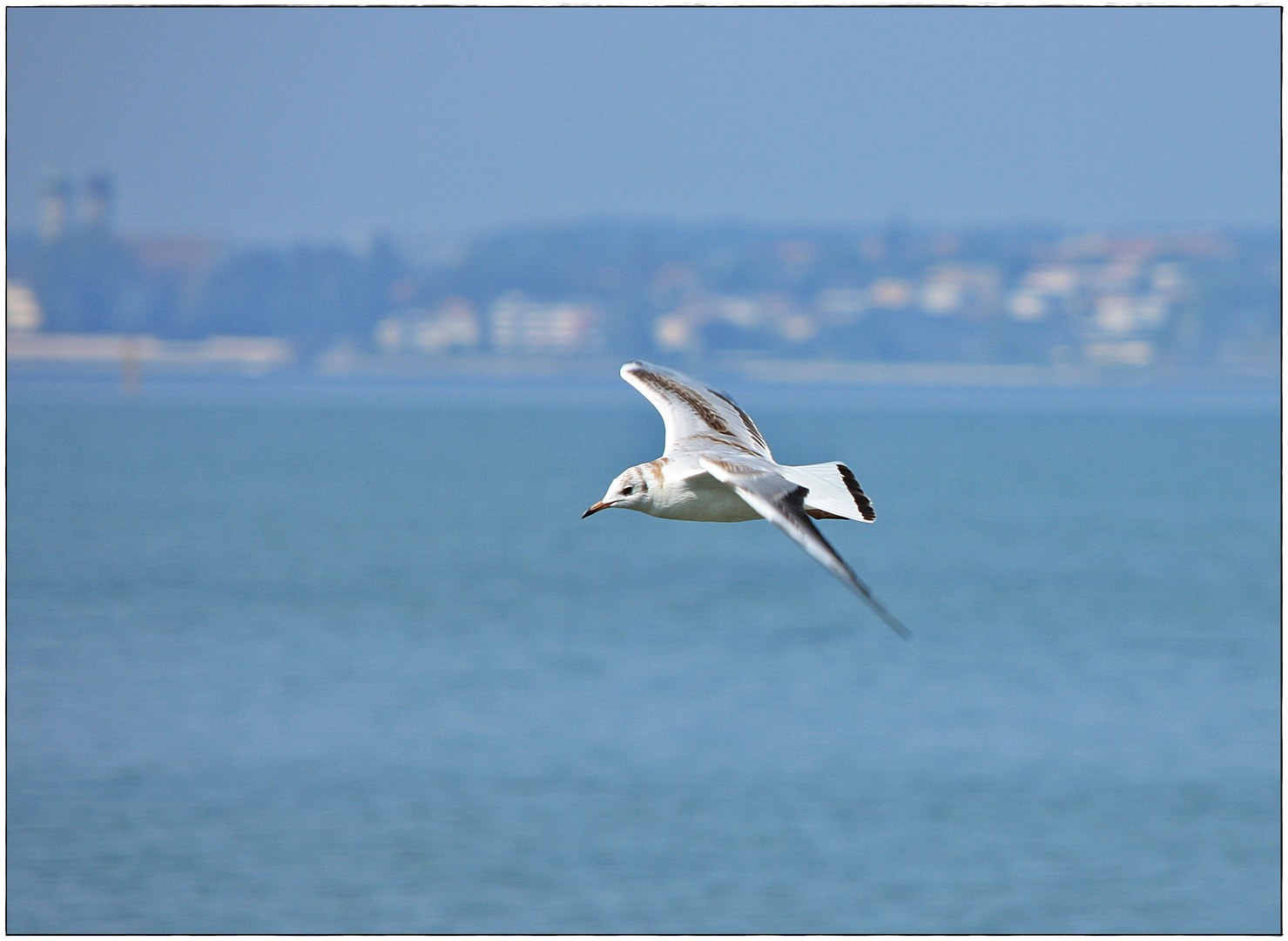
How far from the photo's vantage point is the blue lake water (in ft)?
74.1

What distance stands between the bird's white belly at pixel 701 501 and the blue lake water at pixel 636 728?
150cm

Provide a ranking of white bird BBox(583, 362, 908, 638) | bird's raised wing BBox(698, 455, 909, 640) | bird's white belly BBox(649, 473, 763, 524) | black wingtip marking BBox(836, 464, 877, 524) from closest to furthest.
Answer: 1. bird's raised wing BBox(698, 455, 909, 640)
2. white bird BBox(583, 362, 908, 638)
3. bird's white belly BBox(649, 473, 763, 524)
4. black wingtip marking BBox(836, 464, 877, 524)

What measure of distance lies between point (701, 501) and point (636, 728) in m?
21.9

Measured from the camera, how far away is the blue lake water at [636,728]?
2258cm

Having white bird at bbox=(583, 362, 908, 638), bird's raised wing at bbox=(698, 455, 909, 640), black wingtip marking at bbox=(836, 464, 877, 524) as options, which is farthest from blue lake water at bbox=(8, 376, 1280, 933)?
bird's raised wing at bbox=(698, 455, 909, 640)

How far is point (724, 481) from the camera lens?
25.8 feet

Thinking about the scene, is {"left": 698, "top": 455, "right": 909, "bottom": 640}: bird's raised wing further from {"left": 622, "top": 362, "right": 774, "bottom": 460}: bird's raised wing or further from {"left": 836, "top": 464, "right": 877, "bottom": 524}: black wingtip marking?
{"left": 622, "top": 362, "right": 774, "bottom": 460}: bird's raised wing

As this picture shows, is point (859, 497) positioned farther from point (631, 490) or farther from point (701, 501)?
point (631, 490)

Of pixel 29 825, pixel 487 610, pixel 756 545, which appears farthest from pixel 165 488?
pixel 29 825

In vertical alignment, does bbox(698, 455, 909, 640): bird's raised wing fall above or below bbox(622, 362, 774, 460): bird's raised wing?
below

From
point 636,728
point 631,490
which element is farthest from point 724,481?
point 636,728

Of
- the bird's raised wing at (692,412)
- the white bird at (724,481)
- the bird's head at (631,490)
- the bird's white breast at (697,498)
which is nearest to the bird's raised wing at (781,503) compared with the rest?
the white bird at (724,481)

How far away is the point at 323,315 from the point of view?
429ft

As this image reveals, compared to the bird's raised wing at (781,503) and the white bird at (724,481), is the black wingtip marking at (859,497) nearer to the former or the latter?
the white bird at (724,481)
